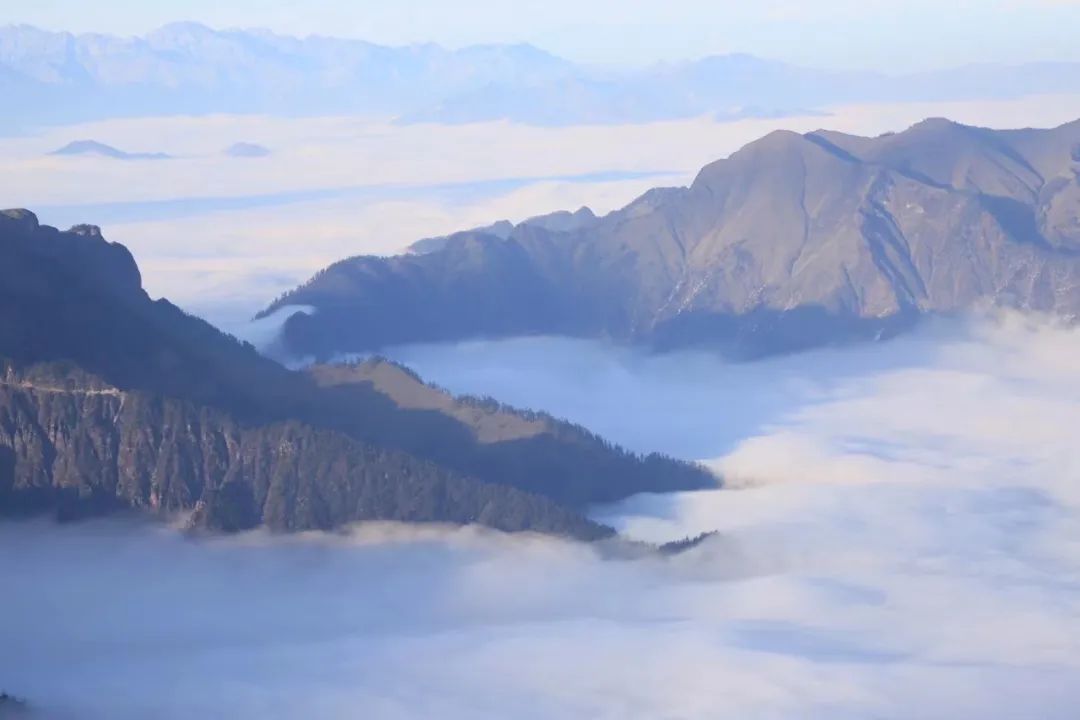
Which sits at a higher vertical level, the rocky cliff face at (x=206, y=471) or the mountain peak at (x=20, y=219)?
the mountain peak at (x=20, y=219)

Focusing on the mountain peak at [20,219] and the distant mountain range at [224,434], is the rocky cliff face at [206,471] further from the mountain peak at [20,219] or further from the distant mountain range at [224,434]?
the mountain peak at [20,219]

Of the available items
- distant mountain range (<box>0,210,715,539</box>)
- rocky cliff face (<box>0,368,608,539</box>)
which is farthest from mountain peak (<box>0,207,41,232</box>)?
rocky cliff face (<box>0,368,608,539</box>)

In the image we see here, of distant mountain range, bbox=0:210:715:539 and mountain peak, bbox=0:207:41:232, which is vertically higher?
mountain peak, bbox=0:207:41:232

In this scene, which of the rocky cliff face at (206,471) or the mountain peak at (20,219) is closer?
the rocky cliff face at (206,471)

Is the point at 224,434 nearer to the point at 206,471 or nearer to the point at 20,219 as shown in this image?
the point at 206,471

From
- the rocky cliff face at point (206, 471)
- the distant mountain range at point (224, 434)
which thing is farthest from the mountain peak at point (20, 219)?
the rocky cliff face at point (206, 471)

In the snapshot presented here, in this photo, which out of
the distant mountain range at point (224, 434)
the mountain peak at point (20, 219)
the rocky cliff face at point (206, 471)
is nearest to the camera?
the rocky cliff face at point (206, 471)

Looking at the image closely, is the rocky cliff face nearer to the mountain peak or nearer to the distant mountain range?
the distant mountain range

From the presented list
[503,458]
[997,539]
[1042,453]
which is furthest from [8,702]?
[1042,453]
